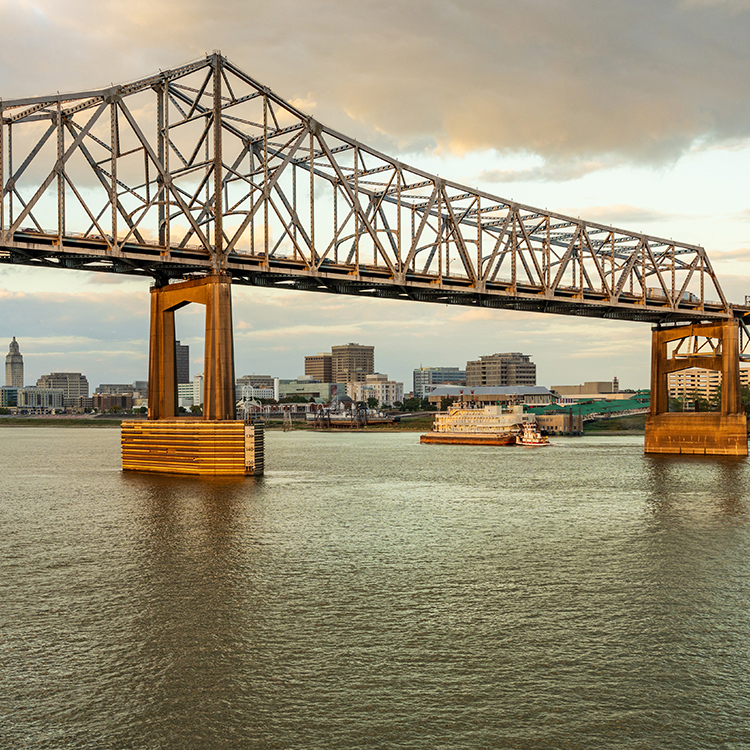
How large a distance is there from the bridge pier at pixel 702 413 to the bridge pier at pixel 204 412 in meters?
54.9

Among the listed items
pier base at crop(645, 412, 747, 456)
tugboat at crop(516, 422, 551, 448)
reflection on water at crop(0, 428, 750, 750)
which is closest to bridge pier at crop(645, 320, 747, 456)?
pier base at crop(645, 412, 747, 456)

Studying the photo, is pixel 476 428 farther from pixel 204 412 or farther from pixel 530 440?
pixel 204 412

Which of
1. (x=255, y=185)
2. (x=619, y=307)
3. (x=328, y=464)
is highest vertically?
(x=255, y=185)

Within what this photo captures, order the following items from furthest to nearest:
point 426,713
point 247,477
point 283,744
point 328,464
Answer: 1. point 328,464
2. point 247,477
3. point 426,713
4. point 283,744

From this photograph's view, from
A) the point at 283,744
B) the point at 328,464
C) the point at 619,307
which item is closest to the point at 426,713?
the point at 283,744

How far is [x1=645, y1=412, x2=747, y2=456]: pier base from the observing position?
93312mm

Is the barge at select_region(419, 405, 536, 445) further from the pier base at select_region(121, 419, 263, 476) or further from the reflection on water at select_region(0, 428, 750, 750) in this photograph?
the reflection on water at select_region(0, 428, 750, 750)

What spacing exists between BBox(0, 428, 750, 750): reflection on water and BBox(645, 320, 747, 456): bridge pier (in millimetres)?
50026

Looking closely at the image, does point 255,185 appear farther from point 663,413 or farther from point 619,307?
point 663,413

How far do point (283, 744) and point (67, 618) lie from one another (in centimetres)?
1086

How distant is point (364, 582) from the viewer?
2848 cm

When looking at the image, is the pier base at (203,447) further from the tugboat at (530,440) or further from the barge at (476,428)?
the tugboat at (530,440)

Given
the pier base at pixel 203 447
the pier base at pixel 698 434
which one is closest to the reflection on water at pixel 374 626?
the pier base at pixel 203 447

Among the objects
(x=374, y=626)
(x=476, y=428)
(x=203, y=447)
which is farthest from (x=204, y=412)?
(x=476, y=428)
